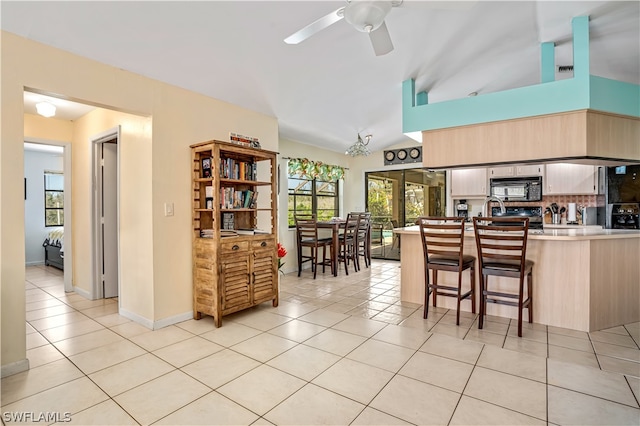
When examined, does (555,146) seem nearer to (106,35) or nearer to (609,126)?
(609,126)

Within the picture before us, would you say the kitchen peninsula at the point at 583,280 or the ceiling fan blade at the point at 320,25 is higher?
the ceiling fan blade at the point at 320,25

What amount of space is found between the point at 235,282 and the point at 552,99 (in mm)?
3850

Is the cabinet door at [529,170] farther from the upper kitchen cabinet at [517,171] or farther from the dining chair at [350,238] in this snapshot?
the dining chair at [350,238]

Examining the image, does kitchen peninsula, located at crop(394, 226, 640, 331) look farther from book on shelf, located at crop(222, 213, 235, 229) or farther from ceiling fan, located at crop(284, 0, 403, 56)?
book on shelf, located at crop(222, 213, 235, 229)

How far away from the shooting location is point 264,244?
3738mm

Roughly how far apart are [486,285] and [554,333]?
27.5 inches

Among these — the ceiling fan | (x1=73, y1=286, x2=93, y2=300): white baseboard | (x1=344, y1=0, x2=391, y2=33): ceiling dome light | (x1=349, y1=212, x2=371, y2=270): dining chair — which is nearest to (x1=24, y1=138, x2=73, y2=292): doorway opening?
(x1=73, y1=286, x2=93, y2=300): white baseboard

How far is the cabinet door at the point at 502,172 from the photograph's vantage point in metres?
5.66

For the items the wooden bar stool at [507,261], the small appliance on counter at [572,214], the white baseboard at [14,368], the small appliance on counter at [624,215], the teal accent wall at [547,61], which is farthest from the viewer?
the small appliance on counter at [572,214]

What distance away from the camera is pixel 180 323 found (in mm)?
3322

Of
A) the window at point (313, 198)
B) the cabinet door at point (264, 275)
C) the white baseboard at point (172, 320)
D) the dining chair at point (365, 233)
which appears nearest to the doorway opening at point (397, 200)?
the dining chair at point (365, 233)

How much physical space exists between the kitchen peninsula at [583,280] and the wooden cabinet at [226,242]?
8.72 ft

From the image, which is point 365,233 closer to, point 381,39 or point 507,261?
point 507,261

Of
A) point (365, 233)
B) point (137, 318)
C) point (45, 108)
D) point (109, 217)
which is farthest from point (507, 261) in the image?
point (45, 108)
